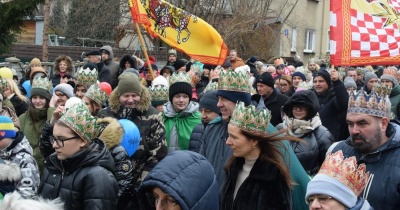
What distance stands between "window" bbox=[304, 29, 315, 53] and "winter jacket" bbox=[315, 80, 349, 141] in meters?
29.2

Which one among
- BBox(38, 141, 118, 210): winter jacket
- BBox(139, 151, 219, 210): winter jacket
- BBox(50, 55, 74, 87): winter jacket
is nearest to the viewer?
BBox(139, 151, 219, 210): winter jacket

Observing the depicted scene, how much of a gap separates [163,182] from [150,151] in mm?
3189

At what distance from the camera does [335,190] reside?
343cm

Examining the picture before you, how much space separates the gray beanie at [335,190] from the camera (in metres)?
3.41

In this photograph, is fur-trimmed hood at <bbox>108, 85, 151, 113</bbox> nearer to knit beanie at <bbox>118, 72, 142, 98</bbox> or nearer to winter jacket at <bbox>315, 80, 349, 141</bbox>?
knit beanie at <bbox>118, 72, 142, 98</bbox>

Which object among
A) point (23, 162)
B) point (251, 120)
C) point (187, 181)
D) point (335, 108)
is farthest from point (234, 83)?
point (335, 108)

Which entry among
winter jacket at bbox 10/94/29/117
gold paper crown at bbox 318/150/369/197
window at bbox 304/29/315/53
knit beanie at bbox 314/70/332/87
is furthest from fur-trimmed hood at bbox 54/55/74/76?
window at bbox 304/29/315/53

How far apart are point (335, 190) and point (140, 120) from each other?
317 cm

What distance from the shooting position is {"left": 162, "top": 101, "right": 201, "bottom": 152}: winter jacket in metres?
7.25

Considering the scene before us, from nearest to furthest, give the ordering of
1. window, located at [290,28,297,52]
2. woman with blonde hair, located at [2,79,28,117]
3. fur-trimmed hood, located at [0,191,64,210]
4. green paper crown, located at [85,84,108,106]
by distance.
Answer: fur-trimmed hood, located at [0,191,64,210]
green paper crown, located at [85,84,108,106]
woman with blonde hair, located at [2,79,28,117]
window, located at [290,28,297,52]

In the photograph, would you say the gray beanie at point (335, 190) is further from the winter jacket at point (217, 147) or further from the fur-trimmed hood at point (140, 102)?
the fur-trimmed hood at point (140, 102)

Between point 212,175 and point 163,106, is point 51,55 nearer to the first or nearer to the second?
point 163,106

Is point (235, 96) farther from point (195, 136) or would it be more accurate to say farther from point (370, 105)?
point (370, 105)

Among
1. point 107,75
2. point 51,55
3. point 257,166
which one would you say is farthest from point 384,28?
point 51,55
